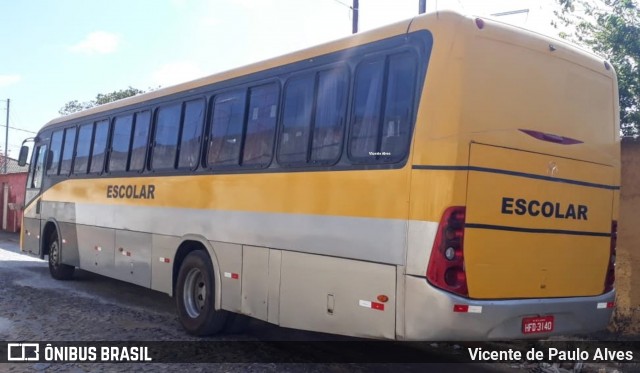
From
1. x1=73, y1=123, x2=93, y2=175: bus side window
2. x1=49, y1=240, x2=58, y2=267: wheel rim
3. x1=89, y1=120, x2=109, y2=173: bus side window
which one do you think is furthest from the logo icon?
x1=49, y1=240, x2=58, y2=267: wheel rim

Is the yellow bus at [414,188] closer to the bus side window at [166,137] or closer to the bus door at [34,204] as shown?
the bus side window at [166,137]

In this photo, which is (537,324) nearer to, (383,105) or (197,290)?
(383,105)

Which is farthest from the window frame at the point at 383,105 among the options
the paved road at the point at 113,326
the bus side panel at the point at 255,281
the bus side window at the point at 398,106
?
the paved road at the point at 113,326

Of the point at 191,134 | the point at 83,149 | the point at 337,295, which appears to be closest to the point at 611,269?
the point at 337,295

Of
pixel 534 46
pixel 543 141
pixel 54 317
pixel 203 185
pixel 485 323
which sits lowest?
pixel 54 317

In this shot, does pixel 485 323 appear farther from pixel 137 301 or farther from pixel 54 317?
pixel 137 301

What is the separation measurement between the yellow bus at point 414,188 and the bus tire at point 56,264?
5257 millimetres

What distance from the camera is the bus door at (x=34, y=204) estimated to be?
12617 millimetres

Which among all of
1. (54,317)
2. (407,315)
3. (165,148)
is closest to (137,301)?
(54,317)

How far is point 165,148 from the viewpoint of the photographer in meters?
8.53

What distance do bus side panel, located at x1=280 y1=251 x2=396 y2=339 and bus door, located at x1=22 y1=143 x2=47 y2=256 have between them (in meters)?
8.37

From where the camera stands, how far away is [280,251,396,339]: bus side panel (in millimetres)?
5130

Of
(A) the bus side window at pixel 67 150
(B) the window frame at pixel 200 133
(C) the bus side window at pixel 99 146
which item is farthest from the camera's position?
(A) the bus side window at pixel 67 150

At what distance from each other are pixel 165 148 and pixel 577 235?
558 centimetres
